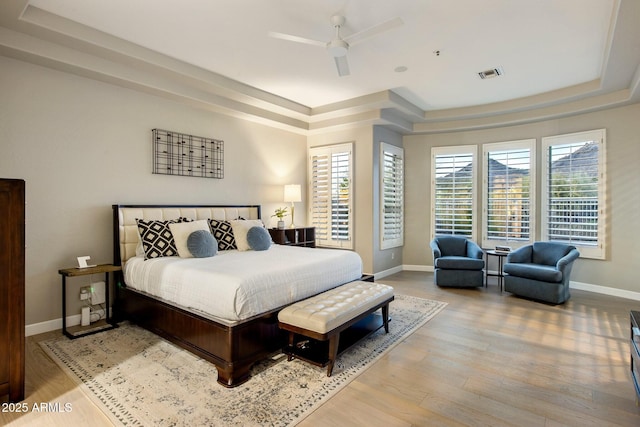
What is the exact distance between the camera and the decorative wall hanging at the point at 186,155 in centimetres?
434

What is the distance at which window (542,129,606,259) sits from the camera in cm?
506

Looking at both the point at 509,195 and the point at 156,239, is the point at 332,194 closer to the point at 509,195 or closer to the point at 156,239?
the point at 509,195

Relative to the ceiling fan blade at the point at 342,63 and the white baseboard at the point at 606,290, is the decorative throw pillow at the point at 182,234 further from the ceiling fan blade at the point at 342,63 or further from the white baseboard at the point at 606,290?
the white baseboard at the point at 606,290

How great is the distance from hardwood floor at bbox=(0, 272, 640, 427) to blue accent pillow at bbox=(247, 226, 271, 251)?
2.14 m

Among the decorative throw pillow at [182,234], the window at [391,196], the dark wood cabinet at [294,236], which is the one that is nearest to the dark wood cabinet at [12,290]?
the decorative throw pillow at [182,234]

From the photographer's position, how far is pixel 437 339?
3307 mm

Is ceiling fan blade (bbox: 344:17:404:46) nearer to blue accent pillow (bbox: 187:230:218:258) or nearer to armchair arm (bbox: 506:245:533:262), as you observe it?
blue accent pillow (bbox: 187:230:218:258)

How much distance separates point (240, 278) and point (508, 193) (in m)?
5.40

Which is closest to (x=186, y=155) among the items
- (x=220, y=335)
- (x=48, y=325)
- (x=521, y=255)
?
(x=48, y=325)

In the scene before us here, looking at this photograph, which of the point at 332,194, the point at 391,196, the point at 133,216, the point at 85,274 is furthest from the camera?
the point at 391,196

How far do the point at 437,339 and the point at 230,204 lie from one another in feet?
11.8

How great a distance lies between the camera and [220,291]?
258 cm

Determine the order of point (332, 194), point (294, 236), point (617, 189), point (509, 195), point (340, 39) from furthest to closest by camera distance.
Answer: point (332, 194) < point (509, 195) < point (294, 236) < point (617, 189) < point (340, 39)

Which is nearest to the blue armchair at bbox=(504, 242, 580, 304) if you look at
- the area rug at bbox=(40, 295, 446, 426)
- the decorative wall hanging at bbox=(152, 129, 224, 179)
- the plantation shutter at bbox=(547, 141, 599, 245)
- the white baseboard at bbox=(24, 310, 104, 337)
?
the plantation shutter at bbox=(547, 141, 599, 245)
